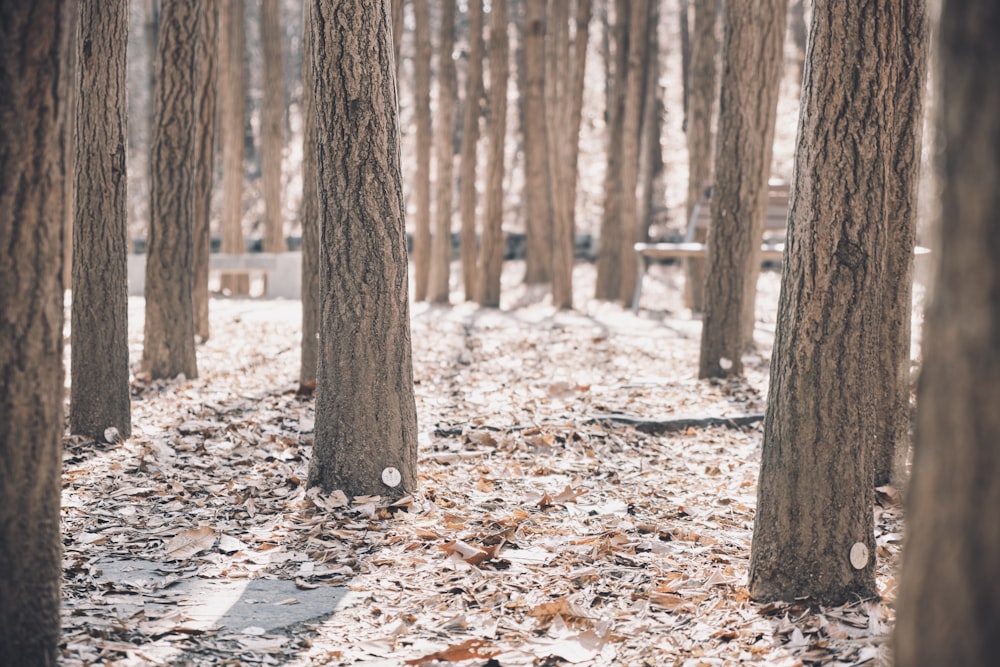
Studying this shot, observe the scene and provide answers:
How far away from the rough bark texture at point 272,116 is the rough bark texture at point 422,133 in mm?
1711

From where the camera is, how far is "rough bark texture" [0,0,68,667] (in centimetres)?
233

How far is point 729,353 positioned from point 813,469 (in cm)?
400

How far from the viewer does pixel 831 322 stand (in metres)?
3.38

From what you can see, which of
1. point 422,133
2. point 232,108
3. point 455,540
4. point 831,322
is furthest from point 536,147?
point 831,322

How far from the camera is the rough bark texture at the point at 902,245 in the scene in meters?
3.88

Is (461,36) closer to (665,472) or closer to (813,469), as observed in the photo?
(665,472)

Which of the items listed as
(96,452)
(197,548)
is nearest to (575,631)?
(197,548)

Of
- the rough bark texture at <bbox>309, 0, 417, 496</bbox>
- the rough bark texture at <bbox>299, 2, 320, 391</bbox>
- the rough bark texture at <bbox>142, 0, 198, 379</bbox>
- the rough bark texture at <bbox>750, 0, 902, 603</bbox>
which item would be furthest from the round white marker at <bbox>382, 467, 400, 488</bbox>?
the rough bark texture at <bbox>142, 0, 198, 379</bbox>

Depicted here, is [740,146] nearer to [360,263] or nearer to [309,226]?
[309,226]

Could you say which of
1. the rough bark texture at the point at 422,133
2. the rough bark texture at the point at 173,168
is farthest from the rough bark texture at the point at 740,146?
the rough bark texture at the point at 422,133

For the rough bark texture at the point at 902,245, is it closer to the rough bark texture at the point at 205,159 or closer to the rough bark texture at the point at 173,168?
the rough bark texture at the point at 173,168

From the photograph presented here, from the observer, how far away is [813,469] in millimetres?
3449

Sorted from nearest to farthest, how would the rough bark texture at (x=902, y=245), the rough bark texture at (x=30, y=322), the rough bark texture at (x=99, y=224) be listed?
the rough bark texture at (x=30, y=322) → the rough bark texture at (x=902, y=245) → the rough bark texture at (x=99, y=224)

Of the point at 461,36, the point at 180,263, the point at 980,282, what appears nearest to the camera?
the point at 980,282
